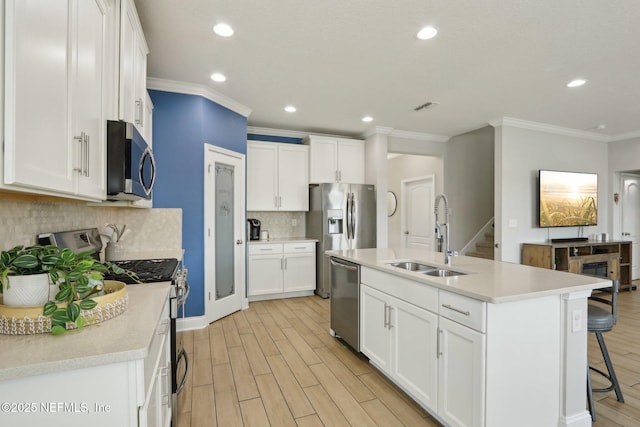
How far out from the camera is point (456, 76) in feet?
10.4

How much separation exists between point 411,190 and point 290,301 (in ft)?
12.5

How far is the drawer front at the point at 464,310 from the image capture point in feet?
5.07

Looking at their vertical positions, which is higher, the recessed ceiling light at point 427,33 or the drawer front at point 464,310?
the recessed ceiling light at point 427,33

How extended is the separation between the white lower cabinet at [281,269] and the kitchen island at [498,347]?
2.78m

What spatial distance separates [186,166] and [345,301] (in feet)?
7.31

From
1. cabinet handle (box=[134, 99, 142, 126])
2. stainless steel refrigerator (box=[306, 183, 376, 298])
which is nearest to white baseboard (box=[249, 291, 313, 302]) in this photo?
stainless steel refrigerator (box=[306, 183, 376, 298])

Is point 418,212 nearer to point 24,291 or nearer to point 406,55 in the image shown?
point 406,55

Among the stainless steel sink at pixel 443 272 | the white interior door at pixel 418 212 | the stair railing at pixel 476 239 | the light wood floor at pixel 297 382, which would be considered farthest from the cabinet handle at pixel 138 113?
the stair railing at pixel 476 239

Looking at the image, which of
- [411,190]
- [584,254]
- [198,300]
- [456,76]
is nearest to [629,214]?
[584,254]

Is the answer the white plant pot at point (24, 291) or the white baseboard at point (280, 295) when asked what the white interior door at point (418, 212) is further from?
the white plant pot at point (24, 291)

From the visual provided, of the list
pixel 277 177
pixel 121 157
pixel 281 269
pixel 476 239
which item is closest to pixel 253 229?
pixel 281 269

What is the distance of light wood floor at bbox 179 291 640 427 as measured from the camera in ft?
6.47

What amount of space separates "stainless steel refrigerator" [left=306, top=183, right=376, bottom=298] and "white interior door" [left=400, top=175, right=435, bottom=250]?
184 cm

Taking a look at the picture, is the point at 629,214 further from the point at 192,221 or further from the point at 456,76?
the point at 192,221
